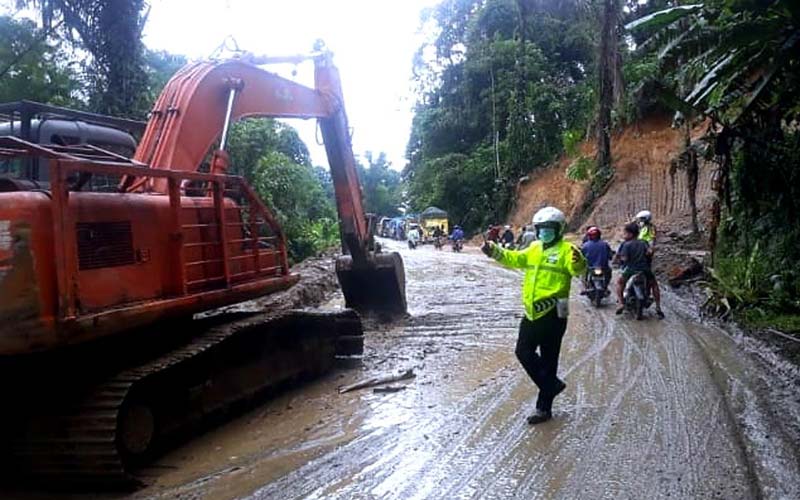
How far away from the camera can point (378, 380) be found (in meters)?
8.12

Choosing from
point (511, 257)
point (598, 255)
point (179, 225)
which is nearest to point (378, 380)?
point (511, 257)

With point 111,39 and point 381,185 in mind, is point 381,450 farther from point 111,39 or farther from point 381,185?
point 381,185

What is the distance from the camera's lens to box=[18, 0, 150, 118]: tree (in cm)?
1850

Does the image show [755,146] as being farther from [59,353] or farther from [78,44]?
[78,44]

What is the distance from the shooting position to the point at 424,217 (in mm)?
49562

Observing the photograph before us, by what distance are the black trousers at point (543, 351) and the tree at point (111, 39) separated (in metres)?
14.8

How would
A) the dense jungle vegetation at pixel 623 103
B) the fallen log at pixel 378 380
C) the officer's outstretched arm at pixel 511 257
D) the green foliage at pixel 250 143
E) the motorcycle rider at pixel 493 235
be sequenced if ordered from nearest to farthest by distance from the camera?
the officer's outstretched arm at pixel 511 257
the fallen log at pixel 378 380
the motorcycle rider at pixel 493 235
the dense jungle vegetation at pixel 623 103
the green foliage at pixel 250 143

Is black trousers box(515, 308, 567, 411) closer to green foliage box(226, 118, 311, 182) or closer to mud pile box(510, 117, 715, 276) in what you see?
mud pile box(510, 117, 715, 276)

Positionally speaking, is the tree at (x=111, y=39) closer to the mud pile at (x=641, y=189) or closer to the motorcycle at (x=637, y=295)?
the motorcycle at (x=637, y=295)

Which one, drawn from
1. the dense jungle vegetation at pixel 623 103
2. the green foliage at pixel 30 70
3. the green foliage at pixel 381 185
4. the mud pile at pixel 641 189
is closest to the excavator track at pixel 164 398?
the dense jungle vegetation at pixel 623 103

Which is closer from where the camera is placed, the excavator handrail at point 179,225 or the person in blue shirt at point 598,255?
the excavator handrail at point 179,225

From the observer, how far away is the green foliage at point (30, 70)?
23.2 m

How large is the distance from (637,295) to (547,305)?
5.93 meters

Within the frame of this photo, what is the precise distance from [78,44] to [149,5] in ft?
7.84
